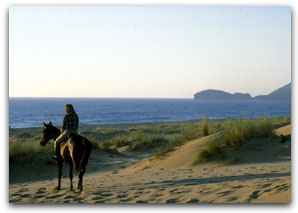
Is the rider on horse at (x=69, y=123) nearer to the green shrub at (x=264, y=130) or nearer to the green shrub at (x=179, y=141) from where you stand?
the green shrub at (x=179, y=141)

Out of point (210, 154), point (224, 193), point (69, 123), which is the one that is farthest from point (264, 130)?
point (69, 123)

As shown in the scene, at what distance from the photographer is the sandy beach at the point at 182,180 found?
7.53 meters

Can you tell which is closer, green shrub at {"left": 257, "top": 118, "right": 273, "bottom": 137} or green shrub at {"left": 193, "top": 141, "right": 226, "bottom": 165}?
green shrub at {"left": 193, "top": 141, "right": 226, "bottom": 165}

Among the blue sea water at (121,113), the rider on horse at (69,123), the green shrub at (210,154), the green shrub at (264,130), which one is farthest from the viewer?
the blue sea water at (121,113)

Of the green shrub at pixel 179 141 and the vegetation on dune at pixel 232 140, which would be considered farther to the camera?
the green shrub at pixel 179 141

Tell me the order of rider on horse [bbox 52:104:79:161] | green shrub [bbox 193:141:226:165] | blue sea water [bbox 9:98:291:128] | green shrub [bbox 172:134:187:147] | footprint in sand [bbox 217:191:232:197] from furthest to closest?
blue sea water [bbox 9:98:291:128], green shrub [bbox 172:134:187:147], green shrub [bbox 193:141:226:165], rider on horse [bbox 52:104:79:161], footprint in sand [bbox 217:191:232:197]

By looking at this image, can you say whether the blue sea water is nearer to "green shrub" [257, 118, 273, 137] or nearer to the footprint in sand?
"green shrub" [257, 118, 273, 137]

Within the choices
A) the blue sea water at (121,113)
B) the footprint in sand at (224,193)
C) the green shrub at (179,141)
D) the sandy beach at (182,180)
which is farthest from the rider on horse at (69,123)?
the green shrub at (179,141)

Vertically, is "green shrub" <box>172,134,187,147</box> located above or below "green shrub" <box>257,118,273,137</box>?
below

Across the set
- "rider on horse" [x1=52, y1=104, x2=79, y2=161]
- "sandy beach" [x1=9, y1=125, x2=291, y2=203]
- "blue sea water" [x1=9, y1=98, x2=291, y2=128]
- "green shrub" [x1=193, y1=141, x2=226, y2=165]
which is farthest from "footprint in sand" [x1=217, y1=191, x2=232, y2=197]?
"green shrub" [x1=193, y1=141, x2=226, y2=165]

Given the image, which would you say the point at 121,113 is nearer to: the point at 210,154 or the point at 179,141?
the point at 179,141

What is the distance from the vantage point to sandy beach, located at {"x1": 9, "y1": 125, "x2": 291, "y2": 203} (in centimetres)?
753

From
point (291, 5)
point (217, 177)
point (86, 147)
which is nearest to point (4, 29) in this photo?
point (86, 147)

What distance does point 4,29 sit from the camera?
29.7 ft
